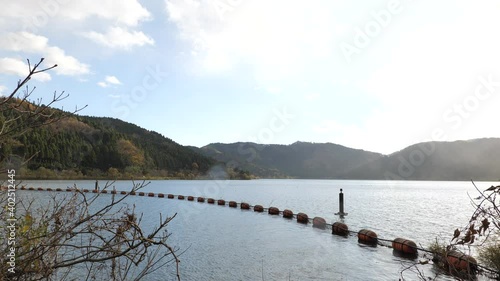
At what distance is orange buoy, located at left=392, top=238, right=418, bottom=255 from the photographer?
1985 centimetres

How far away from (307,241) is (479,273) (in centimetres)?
1124

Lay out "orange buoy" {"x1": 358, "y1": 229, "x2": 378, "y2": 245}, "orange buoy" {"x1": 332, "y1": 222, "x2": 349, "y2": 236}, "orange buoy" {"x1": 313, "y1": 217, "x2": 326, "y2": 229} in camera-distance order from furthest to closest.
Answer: "orange buoy" {"x1": 313, "y1": 217, "x2": 326, "y2": 229} < "orange buoy" {"x1": 332, "y1": 222, "x2": 349, "y2": 236} < "orange buoy" {"x1": 358, "y1": 229, "x2": 378, "y2": 245}

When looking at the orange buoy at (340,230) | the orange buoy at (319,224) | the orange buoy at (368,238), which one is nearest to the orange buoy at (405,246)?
the orange buoy at (368,238)

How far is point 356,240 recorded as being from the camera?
2522 centimetres

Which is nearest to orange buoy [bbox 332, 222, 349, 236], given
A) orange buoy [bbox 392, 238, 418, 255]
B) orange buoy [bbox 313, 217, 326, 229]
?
orange buoy [bbox 313, 217, 326, 229]

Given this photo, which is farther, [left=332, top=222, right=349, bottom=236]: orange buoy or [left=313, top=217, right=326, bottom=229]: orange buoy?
[left=313, top=217, right=326, bottom=229]: orange buoy

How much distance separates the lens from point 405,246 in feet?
66.3

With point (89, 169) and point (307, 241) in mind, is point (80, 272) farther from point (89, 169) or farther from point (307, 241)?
point (89, 169)

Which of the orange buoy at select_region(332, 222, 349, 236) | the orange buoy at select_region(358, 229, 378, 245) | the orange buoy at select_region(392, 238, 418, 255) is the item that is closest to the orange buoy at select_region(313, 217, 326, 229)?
Answer: the orange buoy at select_region(332, 222, 349, 236)

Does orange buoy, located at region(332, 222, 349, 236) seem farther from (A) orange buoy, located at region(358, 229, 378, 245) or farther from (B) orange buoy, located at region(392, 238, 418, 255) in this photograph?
(B) orange buoy, located at region(392, 238, 418, 255)

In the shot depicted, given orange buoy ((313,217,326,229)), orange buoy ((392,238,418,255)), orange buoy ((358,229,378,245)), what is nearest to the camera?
orange buoy ((392,238,418,255))

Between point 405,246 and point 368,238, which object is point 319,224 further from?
point 405,246

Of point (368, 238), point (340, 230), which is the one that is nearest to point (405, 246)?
point (368, 238)

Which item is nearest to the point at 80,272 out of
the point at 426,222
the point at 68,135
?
the point at 426,222
